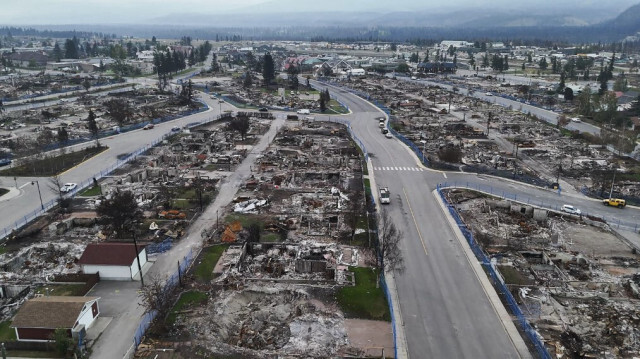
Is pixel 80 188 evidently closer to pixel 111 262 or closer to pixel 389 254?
pixel 111 262

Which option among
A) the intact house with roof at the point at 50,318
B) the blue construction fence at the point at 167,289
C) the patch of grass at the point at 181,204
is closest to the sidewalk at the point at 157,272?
the blue construction fence at the point at 167,289

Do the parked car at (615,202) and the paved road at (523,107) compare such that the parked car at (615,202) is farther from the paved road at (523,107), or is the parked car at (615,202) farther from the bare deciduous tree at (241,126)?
the bare deciduous tree at (241,126)

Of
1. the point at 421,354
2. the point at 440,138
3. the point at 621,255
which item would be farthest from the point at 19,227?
the point at 440,138

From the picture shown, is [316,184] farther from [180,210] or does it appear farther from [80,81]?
[80,81]

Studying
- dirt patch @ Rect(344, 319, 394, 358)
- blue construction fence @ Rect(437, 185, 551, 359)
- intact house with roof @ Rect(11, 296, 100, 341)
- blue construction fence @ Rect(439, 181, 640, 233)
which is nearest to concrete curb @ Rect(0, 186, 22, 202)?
intact house with roof @ Rect(11, 296, 100, 341)

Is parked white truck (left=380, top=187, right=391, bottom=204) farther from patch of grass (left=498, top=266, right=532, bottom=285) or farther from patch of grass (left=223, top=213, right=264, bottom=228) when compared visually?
patch of grass (left=498, top=266, right=532, bottom=285)

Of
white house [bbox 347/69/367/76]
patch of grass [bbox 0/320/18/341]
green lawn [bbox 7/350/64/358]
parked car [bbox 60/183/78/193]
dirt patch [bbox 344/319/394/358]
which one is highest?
white house [bbox 347/69/367/76]

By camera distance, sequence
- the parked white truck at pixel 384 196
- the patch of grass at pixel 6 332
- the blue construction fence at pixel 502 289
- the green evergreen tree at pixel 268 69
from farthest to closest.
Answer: the green evergreen tree at pixel 268 69, the parked white truck at pixel 384 196, the patch of grass at pixel 6 332, the blue construction fence at pixel 502 289
